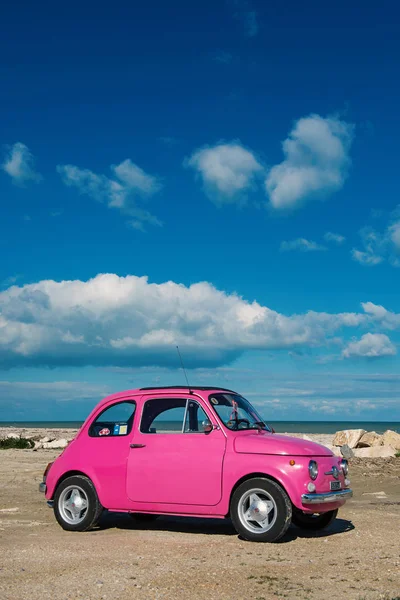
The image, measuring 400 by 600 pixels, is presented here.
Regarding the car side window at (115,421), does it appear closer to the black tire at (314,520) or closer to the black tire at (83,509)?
the black tire at (83,509)

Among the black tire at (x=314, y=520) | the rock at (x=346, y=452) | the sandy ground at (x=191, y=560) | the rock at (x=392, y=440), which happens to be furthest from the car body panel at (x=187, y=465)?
the rock at (x=392, y=440)

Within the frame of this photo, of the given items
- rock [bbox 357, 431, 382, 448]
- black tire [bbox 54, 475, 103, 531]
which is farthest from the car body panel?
rock [bbox 357, 431, 382, 448]

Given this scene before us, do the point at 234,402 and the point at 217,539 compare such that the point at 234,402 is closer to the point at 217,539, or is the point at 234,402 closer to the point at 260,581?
the point at 217,539

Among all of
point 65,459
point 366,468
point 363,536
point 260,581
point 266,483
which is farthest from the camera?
point 366,468

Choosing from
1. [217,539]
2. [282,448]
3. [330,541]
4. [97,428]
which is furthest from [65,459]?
[330,541]

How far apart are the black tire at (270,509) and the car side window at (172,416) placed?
1.09 meters

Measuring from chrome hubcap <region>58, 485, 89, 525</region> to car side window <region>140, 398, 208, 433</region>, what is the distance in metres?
1.32

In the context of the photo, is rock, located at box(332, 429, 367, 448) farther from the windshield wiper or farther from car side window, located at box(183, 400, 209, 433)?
car side window, located at box(183, 400, 209, 433)

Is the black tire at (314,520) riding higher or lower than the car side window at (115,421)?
lower

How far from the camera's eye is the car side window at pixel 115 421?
1052 cm

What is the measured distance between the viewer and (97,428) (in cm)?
1072

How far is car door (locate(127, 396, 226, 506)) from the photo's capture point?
960 centimetres

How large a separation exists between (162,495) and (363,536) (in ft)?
9.41

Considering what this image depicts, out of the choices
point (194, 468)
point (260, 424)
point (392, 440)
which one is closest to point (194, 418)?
point (194, 468)
